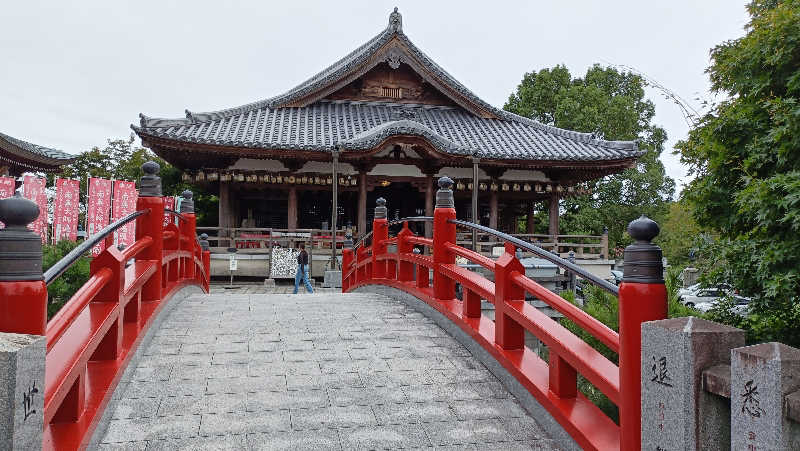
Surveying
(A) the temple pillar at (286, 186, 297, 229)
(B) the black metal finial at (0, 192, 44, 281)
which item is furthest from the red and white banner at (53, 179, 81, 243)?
(B) the black metal finial at (0, 192, 44, 281)

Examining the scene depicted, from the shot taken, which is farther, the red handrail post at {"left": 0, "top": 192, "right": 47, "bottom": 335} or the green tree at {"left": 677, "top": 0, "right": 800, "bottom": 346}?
the green tree at {"left": 677, "top": 0, "right": 800, "bottom": 346}

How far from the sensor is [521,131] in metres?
19.0

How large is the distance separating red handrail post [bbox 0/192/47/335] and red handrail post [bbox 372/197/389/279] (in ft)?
21.0

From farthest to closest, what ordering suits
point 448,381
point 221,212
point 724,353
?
1. point 221,212
2. point 448,381
3. point 724,353

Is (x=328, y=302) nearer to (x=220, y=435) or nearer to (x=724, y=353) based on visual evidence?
(x=220, y=435)

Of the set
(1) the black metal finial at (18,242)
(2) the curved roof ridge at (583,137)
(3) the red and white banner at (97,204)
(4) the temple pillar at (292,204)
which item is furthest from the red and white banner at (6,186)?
(2) the curved roof ridge at (583,137)

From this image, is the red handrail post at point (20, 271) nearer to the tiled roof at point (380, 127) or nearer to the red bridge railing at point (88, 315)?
the red bridge railing at point (88, 315)

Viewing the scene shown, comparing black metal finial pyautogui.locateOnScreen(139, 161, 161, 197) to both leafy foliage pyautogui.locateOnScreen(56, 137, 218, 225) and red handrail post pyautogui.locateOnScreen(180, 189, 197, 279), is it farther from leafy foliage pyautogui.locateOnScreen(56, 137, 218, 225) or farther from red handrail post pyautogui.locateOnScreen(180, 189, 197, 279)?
leafy foliage pyautogui.locateOnScreen(56, 137, 218, 225)

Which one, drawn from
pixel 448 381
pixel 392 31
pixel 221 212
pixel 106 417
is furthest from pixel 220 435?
pixel 392 31

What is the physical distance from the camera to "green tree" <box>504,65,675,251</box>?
2766 centimetres

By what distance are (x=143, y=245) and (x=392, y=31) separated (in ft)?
48.8

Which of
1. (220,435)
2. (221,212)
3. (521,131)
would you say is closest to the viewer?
(220,435)

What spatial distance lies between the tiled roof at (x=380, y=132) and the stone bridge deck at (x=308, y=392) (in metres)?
9.95

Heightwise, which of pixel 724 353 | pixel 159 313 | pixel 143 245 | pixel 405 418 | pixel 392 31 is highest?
pixel 392 31
